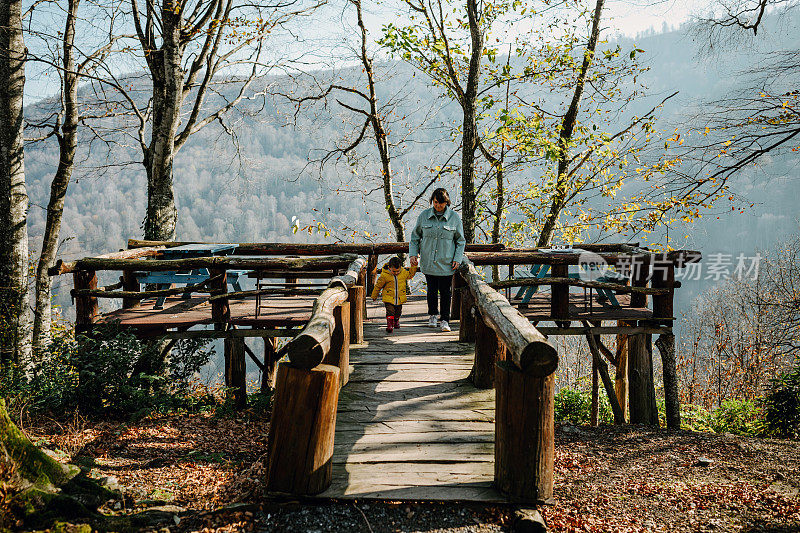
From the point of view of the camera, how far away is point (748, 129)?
9500 millimetres

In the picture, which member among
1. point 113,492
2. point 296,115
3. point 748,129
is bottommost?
point 113,492

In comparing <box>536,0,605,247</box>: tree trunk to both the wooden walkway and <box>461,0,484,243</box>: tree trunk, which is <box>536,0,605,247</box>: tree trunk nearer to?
<box>461,0,484,243</box>: tree trunk

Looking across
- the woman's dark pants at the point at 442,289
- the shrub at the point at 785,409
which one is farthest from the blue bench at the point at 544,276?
the shrub at the point at 785,409

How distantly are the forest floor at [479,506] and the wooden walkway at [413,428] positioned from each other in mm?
122

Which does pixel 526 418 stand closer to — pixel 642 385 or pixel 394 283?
pixel 394 283

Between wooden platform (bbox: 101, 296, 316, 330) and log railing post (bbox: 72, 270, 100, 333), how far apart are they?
1.55 feet

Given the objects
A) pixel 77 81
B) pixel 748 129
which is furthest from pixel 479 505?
pixel 77 81

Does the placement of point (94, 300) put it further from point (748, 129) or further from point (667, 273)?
point (748, 129)

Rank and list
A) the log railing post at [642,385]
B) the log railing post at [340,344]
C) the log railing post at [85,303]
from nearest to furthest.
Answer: the log railing post at [340,344]
the log railing post at [85,303]
the log railing post at [642,385]

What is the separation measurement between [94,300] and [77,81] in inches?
349

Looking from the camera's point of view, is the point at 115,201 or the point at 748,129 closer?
the point at 748,129

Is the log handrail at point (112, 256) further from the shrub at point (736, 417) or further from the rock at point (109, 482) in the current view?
the shrub at point (736, 417)

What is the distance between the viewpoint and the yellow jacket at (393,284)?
282 inches

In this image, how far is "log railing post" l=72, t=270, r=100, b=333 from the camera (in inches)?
267
